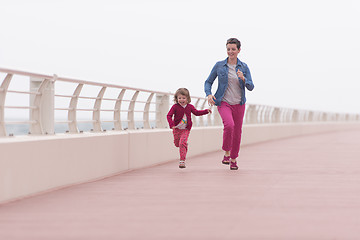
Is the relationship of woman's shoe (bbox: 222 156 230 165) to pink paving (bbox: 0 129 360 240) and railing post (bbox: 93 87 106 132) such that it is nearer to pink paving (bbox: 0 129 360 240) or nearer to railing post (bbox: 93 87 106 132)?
pink paving (bbox: 0 129 360 240)

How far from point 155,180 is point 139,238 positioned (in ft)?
16.2

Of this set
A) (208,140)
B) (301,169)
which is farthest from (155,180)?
(208,140)

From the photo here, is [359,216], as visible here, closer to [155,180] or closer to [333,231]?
[333,231]

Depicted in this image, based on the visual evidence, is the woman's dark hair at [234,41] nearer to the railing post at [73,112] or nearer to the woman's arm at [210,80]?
the woman's arm at [210,80]

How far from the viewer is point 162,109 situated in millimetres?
15555

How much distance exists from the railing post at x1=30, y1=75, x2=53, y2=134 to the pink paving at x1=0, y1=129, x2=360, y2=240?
844 mm

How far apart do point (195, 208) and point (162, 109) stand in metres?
8.36

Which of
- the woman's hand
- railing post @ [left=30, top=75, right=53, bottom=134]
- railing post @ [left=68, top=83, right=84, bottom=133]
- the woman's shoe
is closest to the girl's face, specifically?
the woman's hand

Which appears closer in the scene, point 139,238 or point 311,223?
point 139,238

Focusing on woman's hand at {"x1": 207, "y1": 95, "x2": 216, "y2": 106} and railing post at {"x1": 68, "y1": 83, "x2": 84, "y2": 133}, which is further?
woman's hand at {"x1": 207, "y1": 95, "x2": 216, "y2": 106}

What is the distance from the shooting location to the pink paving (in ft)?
19.1

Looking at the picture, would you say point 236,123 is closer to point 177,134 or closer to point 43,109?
point 177,134

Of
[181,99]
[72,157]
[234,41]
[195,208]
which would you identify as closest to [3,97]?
[72,157]

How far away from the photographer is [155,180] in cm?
1048
